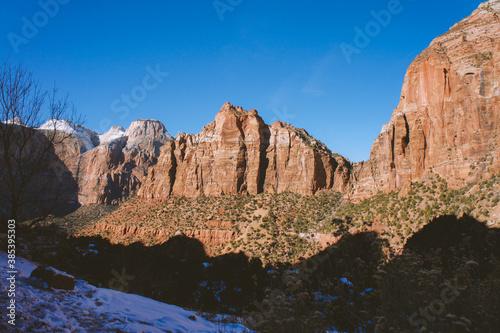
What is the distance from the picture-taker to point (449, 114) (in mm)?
36688

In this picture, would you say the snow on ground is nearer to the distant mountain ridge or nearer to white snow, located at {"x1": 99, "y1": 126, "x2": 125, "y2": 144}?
the distant mountain ridge

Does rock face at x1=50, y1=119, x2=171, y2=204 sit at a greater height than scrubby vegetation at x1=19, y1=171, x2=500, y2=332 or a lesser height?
greater

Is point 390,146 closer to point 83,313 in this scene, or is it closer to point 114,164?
point 83,313

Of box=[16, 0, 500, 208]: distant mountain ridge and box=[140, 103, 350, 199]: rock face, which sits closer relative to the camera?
box=[16, 0, 500, 208]: distant mountain ridge

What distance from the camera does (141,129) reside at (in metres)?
154

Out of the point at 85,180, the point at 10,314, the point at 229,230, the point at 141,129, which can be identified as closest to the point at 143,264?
the point at 229,230

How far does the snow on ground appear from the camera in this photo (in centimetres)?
524

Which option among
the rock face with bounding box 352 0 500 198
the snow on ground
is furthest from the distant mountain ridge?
the snow on ground

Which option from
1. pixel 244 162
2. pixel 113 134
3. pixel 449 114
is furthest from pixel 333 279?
pixel 113 134

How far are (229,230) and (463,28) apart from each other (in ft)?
154

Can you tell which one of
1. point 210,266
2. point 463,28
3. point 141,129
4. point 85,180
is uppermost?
point 141,129

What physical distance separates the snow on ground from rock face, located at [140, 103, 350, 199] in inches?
2053

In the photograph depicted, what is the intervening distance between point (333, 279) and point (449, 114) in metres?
38.7

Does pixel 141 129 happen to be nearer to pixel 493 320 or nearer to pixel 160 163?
pixel 160 163
